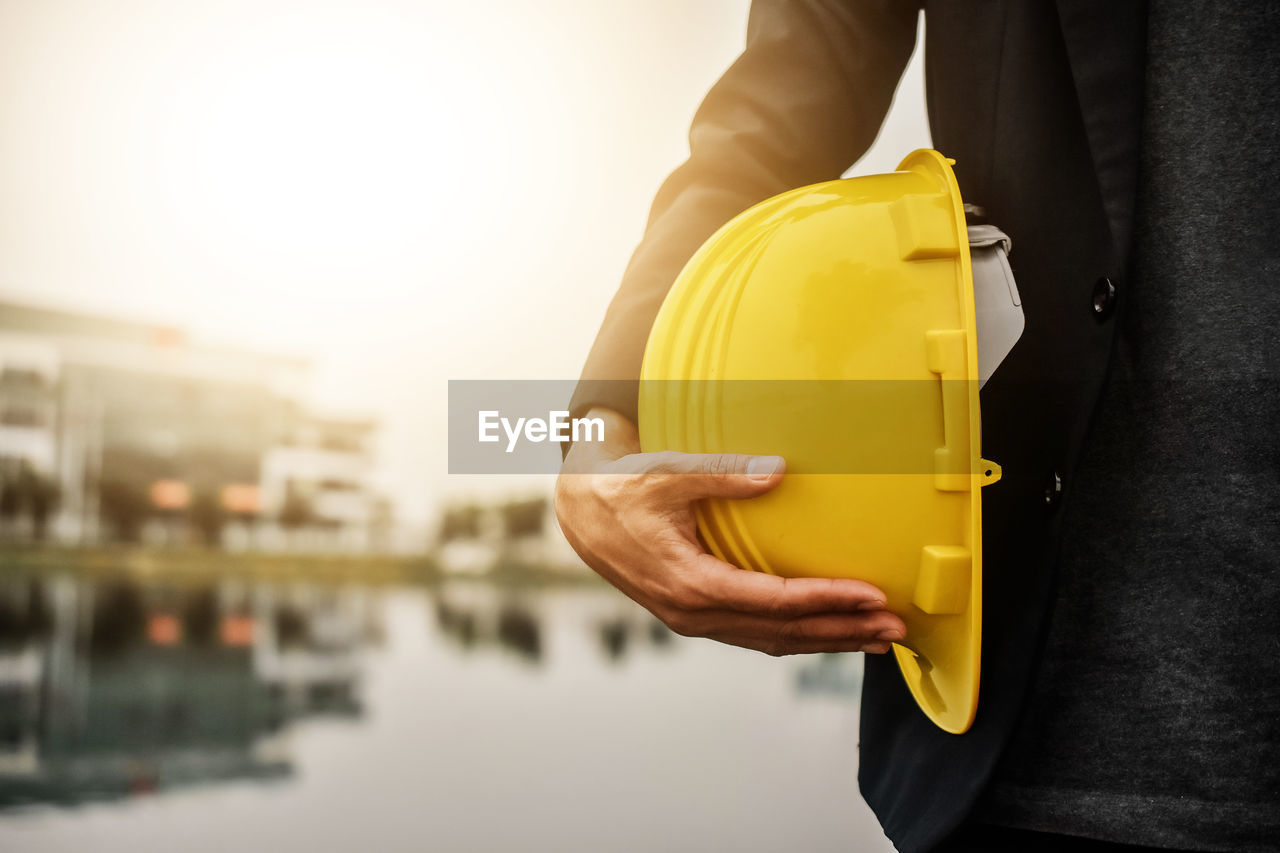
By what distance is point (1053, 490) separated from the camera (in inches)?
30.1

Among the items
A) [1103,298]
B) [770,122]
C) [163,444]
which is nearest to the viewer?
[1103,298]

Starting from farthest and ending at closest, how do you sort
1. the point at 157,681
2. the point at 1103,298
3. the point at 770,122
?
1. the point at 157,681
2. the point at 770,122
3. the point at 1103,298

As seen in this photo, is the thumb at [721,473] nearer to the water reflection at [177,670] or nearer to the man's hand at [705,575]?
the man's hand at [705,575]

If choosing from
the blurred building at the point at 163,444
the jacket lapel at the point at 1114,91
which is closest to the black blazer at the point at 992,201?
the jacket lapel at the point at 1114,91

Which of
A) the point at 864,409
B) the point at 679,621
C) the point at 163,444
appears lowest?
the point at 679,621

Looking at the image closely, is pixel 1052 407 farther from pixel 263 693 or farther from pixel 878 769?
pixel 263 693

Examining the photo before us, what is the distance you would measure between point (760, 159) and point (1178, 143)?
0.48m

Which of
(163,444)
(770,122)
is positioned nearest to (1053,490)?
(770,122)

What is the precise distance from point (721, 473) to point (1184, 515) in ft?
1.44

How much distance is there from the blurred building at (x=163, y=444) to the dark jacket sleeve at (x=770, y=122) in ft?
150

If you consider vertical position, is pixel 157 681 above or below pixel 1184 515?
below

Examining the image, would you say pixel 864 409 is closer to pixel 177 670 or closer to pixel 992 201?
pixel 992 201

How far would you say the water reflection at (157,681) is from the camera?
2042 cm

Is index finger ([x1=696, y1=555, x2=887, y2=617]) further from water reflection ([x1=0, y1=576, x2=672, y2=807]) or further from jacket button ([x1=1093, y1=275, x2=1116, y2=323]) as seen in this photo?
water reflection ([x1=0, y1=576, x2=672, y2=807])
